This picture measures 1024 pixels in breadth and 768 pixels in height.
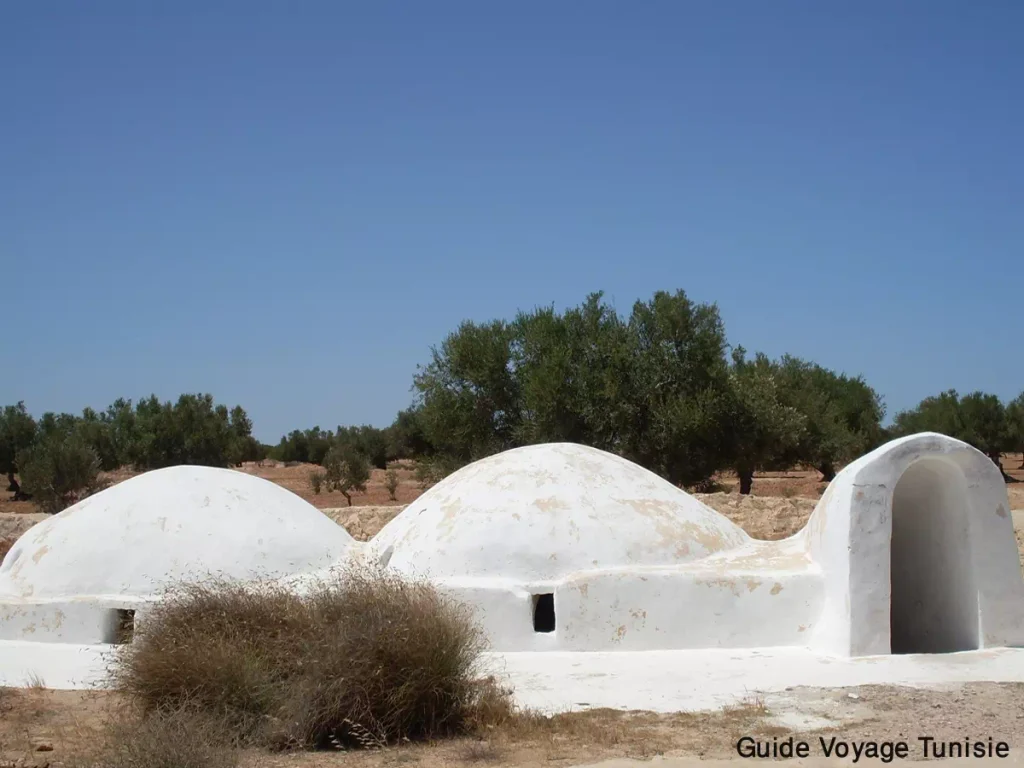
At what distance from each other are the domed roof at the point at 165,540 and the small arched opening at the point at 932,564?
5.80m

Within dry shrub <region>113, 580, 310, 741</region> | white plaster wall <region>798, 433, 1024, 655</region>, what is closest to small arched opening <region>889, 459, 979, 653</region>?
white plaster wall <region>798, 433, 1024, 655</region>

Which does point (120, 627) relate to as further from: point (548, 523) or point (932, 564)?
point (932, 564)

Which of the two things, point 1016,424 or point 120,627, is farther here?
point 1016,424

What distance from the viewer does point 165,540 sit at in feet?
34.6

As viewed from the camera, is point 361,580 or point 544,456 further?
point 544,456

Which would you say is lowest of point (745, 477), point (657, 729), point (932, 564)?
point (657, 729)

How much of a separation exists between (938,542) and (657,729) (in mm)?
4167

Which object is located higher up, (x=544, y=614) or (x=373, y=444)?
(x=373, y=444)

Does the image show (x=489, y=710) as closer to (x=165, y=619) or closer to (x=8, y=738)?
(x=165, y=619)

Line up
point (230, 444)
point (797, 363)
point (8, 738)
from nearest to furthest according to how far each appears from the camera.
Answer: point (8, 738), point (797, 363), point (230, 444)

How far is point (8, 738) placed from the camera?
699 centimetres

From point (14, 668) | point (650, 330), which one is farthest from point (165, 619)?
point (650, 330)

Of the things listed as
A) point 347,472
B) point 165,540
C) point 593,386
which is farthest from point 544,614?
point 347,472

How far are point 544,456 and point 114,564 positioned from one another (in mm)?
4521
